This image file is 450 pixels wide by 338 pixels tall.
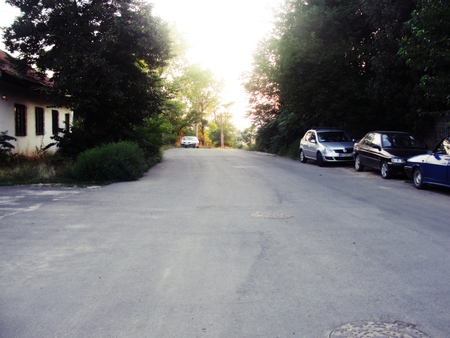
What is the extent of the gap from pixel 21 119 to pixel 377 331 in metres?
19.5

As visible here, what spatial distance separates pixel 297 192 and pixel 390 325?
8125 mm

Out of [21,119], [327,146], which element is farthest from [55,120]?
[327,146]

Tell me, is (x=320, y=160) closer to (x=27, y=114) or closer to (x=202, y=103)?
(x=27, y=114)

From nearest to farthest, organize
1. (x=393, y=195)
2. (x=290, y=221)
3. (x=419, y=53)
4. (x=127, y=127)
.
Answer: (x=290, y=221)
(x=393, y=195)
(x=419, y=53)
(x=127, y=127)

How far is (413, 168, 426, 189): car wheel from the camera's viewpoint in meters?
12.9

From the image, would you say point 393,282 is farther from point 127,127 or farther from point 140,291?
point 127,127

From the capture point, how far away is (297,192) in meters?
11.9

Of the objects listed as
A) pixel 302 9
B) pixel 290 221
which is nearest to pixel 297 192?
pixel 290 221

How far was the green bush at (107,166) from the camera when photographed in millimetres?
14453

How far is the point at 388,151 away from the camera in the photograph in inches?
623

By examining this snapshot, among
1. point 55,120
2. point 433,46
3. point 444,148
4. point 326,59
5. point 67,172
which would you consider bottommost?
point 67,172

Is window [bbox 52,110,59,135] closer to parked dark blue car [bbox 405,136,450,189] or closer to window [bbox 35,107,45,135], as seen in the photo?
window [bbox 35,107,45,135]

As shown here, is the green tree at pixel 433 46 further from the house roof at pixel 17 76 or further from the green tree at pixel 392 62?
the house roof at pixel 17 76

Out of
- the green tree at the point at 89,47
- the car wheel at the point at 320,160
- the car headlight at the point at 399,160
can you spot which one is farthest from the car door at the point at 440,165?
the green tree at the point at 89,47
